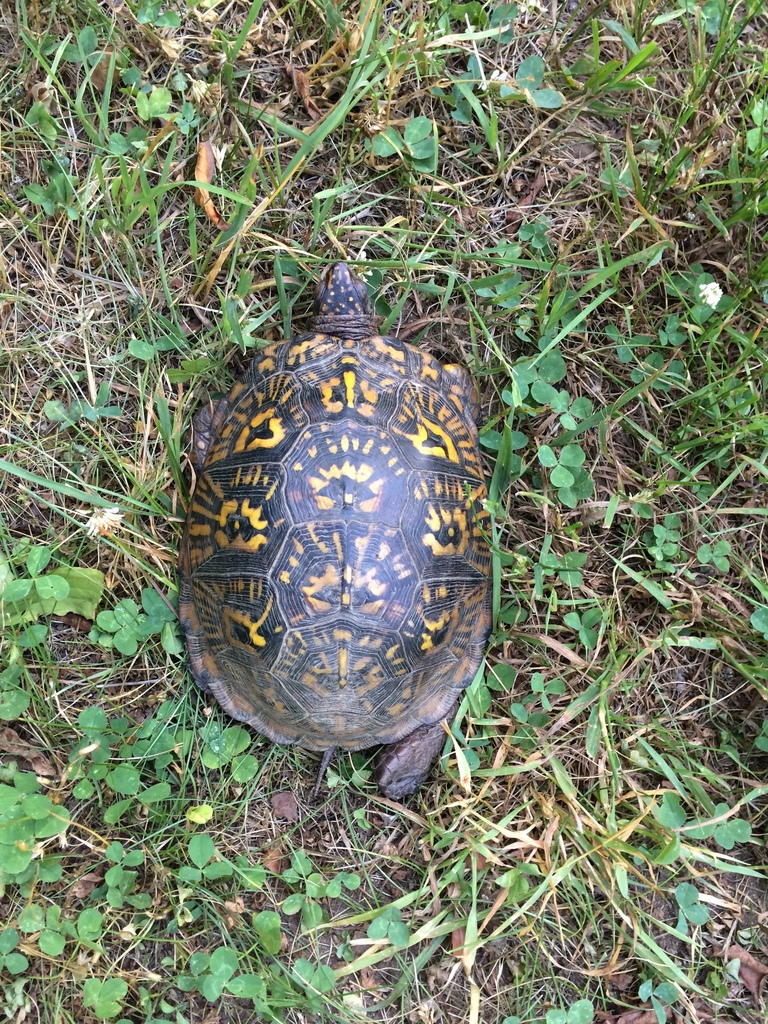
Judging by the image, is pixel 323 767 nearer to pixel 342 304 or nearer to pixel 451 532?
pixel 451 532

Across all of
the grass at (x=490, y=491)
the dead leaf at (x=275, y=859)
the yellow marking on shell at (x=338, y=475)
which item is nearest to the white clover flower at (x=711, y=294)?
the grass at (x=490, y=491)

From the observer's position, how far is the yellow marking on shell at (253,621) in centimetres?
218

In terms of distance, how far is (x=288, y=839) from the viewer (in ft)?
8.23

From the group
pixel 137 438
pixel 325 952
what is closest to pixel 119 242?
pixel 137 438

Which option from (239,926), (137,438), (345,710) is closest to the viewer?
(345,710)

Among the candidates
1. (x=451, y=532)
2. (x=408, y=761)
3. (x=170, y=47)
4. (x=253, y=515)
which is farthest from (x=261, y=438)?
(x=170, y=47)

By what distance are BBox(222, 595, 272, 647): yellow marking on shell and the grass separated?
15.2 inches

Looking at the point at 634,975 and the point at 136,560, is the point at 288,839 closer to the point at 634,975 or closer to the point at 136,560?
the point at 136,560

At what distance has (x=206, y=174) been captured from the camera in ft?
8.40

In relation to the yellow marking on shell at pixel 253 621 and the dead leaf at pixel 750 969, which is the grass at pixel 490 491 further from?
the yellow marking on shell at pixel 253 621

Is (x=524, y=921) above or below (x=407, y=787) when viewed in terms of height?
below

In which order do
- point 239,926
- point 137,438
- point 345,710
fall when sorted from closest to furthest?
point 345,710, point 239,926, point 137,438

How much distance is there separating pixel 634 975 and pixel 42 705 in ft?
7.29

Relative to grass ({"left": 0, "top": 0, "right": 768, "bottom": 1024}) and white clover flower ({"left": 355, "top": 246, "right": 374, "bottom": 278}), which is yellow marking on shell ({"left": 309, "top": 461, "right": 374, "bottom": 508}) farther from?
white clover flower ({"left": 355, "top": 246, "right": 374, "bottom": 278})
